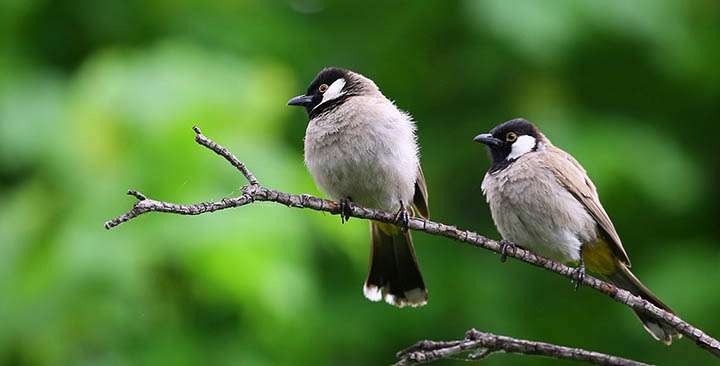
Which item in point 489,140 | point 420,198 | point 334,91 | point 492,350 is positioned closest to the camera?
point 492,350

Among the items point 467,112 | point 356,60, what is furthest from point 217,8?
point 467,112

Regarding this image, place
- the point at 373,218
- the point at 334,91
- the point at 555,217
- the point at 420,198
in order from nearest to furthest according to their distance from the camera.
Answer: the point at 373,218
the point at 555,217
the point at 420,198
the point at 334,91

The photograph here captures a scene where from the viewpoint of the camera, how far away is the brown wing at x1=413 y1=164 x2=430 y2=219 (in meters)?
4.57

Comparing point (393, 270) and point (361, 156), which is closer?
point (361, 156)

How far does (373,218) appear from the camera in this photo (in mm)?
3201

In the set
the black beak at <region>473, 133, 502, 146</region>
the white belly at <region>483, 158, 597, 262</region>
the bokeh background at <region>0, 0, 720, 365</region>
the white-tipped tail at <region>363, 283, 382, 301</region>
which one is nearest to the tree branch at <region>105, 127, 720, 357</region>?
the white belly at <region>483, 158, 597, 262</region>

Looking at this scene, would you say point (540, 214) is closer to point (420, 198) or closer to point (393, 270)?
point (420, 198)

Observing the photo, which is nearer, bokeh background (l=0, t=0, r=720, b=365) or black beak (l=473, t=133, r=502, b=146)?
black beak (l=473, t=133, r=502, b=146)

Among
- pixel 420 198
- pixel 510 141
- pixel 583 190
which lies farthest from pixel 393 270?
pixel 583 190

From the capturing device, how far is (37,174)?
5.72 m

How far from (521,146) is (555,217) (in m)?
0.47

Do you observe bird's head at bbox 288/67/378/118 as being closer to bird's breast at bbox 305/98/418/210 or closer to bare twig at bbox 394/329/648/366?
bird's breast at bbox 305/98/418/210

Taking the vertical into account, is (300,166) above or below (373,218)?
above

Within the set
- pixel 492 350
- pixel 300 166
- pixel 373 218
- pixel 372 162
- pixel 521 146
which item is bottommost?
pixel 492 350
